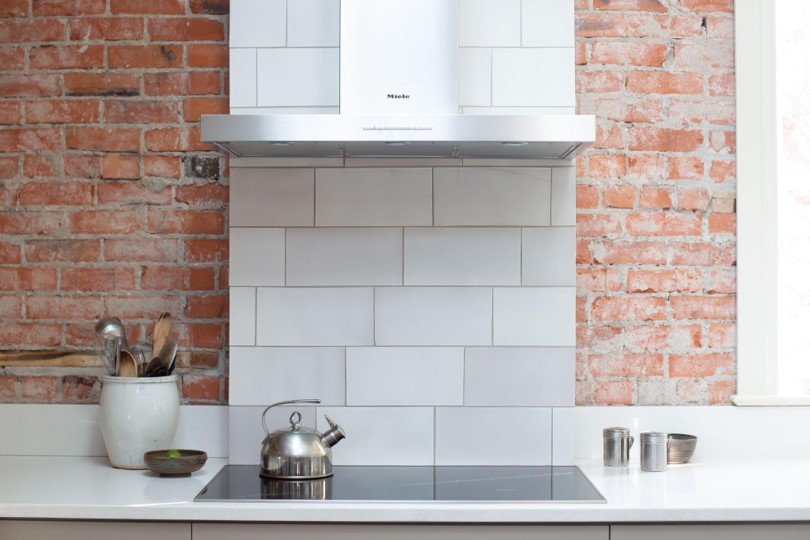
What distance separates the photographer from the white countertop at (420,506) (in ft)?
6.48

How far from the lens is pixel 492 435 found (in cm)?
246

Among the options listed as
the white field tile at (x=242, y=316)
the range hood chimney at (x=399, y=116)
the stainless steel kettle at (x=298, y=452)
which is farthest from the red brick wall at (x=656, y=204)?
the white field tile at (x=242, y=316)

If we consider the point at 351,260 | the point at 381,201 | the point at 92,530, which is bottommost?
the point at 92,530

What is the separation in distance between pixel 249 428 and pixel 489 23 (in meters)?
1.31

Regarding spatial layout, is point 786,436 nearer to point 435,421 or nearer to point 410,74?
point 435,421

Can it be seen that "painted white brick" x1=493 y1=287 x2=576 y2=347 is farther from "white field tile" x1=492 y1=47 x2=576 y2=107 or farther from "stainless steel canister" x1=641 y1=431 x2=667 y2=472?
"white field tile" x1=492 y1=47 x2=576 y2=107

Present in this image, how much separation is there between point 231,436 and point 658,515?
117cm

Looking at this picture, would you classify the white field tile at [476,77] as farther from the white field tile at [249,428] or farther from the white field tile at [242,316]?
the white field tile at [249,428]

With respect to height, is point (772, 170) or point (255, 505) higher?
point (772, 170)

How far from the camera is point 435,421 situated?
8.10ft

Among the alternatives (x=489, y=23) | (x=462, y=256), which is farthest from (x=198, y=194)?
(x=489, y=23)

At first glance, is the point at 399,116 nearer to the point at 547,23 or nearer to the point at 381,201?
the point at 381,201

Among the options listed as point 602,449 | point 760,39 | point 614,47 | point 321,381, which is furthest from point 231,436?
point 760,39

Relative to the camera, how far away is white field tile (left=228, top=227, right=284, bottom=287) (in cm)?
249
